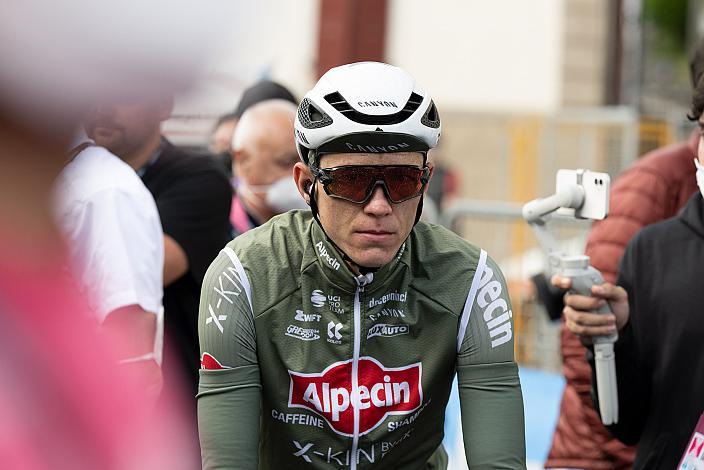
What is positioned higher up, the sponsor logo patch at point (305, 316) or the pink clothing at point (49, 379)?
the pink clothing at point (49, 379)

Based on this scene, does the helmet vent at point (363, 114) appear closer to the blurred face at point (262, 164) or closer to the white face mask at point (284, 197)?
the white face mask at point (284, 197)

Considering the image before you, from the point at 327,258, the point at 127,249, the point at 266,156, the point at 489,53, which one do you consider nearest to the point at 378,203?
the point at 327,258

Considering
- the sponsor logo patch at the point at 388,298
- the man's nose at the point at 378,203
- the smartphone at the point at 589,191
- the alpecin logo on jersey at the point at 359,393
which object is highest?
the man's nose at the point at 378,203

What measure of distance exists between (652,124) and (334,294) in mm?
10090

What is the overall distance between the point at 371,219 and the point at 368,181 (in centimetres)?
9

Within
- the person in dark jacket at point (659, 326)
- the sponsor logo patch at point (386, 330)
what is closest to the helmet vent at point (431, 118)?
the sponsor logo patch at point (386, 330)

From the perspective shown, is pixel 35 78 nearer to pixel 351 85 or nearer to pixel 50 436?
pixel 50 436

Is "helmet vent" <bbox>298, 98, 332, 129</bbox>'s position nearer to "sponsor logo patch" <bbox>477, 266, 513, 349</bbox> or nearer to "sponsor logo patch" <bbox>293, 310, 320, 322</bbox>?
"sponsor logo patch" <bbox>293, 310, 320, 322</bbox>

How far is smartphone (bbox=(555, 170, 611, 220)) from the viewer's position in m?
3.09

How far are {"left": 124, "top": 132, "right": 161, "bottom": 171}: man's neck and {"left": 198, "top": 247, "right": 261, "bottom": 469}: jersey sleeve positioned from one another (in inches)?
39.2

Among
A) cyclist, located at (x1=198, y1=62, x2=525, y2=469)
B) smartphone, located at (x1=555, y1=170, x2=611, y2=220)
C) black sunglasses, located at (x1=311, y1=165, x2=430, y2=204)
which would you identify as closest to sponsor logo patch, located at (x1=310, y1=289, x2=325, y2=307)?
cyclist, located at (x1=198, y1=62, x2=525, y2=469)

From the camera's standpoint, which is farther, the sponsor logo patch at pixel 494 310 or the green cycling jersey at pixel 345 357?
the sponsor logo patch at pixel 494 310

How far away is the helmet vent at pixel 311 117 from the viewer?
262cm

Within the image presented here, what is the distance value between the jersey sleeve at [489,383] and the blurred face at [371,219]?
0.24 m
